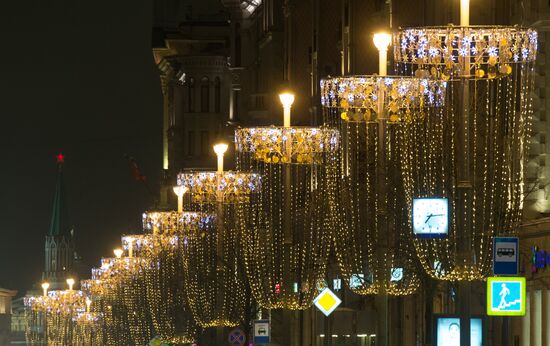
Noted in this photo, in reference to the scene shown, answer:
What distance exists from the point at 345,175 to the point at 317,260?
2558mm

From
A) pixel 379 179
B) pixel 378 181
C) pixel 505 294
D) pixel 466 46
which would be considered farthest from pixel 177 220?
pixel 466 46

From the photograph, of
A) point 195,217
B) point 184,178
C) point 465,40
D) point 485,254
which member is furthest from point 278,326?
point 465,40

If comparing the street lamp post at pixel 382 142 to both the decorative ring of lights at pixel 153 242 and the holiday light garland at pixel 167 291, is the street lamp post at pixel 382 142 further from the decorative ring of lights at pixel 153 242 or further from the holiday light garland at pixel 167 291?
the holiday light garland at pixel 167 291

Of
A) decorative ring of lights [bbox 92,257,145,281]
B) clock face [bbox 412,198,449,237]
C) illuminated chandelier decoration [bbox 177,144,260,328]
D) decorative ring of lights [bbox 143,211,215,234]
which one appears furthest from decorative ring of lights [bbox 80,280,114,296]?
clock face [bbox 412,198,449,237]

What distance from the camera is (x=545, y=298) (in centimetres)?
4381

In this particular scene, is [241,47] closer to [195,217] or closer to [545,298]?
[195,217]

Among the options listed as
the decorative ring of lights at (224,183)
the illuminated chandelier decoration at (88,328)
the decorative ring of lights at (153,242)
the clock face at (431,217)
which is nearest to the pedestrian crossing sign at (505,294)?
the clock face at (431,217)

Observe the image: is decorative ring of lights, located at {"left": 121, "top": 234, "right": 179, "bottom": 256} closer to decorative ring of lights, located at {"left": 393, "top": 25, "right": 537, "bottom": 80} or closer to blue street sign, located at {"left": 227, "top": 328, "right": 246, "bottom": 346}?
blue street sign, located at {"left": 227, "top": 328, "right": 246, "bottom": 346}

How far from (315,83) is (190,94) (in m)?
53.4

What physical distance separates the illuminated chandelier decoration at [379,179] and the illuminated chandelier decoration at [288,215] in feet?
2.90

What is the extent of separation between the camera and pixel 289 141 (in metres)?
39.1

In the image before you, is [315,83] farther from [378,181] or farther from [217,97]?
[217,97]

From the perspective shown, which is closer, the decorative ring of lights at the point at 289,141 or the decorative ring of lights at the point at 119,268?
the decorative ring of lights at the point at 289,141

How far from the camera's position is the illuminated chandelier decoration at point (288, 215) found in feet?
129
